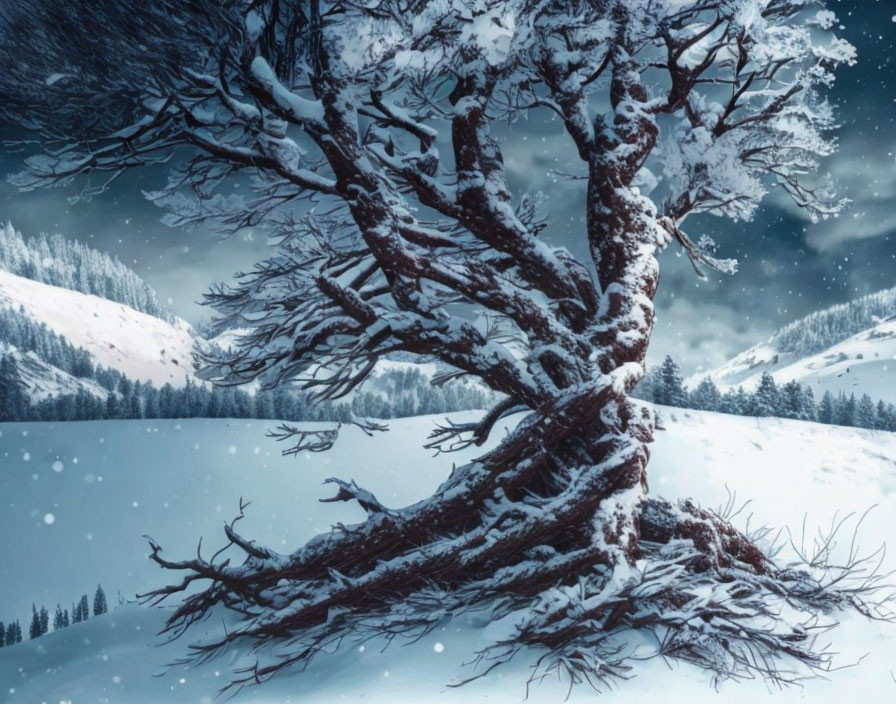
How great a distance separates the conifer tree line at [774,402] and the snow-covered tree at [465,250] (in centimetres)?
Answer: 686

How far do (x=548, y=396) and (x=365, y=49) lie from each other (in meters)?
2.83

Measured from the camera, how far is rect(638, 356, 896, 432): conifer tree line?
1171cm

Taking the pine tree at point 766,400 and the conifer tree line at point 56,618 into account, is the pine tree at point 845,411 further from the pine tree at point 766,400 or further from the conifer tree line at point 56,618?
the conifer tree line at point 56,618

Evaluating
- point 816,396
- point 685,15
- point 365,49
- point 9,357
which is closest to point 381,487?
point 9,357

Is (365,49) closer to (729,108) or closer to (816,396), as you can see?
(729,108)

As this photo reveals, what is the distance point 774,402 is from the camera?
39.2 ft

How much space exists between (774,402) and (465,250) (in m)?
9.07

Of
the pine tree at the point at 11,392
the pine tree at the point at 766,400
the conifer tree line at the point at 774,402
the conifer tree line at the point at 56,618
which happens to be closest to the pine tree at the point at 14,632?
→ the conifer tree line at the point at 56,618

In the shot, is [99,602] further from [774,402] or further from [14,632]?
[774,402]

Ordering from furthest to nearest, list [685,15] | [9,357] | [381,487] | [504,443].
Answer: [381,487] → [9,357] → [685,15] → [504,443]

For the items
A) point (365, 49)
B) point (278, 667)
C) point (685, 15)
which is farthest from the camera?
point (685, 15)

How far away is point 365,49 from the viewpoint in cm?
423

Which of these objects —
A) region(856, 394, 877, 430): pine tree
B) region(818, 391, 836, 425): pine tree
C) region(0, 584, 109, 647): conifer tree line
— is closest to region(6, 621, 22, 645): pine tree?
region(0, 584, 109, 647): conifer tree line

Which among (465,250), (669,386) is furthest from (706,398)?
(465,250)
